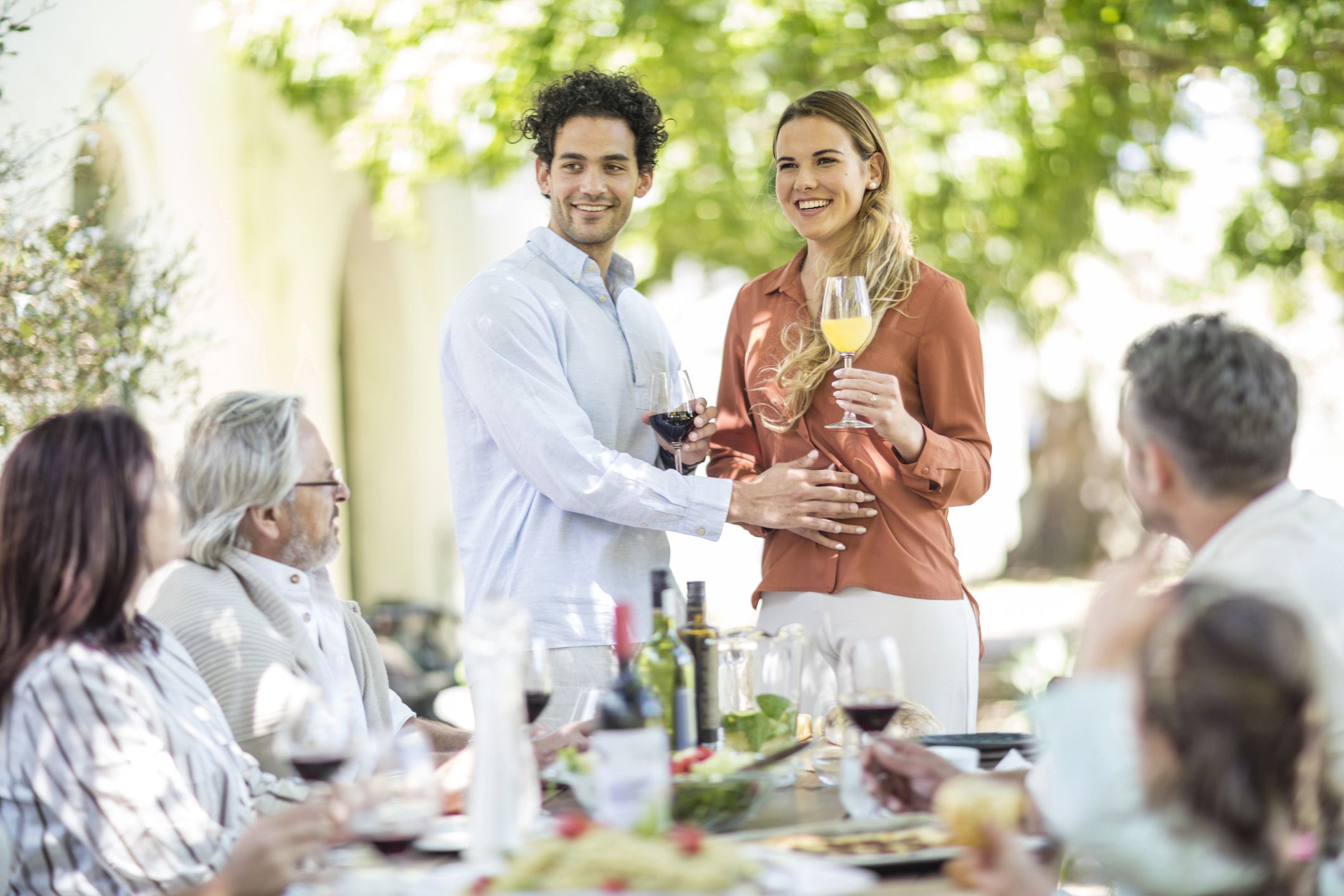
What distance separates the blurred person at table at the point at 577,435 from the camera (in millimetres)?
3256

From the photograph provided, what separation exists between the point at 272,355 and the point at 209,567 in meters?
4.92

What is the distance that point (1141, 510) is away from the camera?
2.00 meters

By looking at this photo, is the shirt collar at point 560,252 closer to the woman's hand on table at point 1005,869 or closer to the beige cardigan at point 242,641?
the beige cardigan at point 242,641

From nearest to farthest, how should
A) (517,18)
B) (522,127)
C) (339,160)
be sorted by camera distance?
(522,127)
(517,18)
(339,160)

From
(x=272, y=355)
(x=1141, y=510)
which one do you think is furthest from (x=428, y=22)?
(x=1141, y=510)

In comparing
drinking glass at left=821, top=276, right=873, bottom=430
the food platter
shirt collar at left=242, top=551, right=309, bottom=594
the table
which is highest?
drinking glass at left=821, top=276, right=873, bottom=430

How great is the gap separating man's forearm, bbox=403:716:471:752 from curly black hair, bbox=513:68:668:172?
4.85 feet

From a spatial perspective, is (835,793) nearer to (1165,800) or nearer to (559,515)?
(1165,800)

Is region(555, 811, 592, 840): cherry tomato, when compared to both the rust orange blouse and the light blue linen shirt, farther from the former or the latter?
the rust orange blouse

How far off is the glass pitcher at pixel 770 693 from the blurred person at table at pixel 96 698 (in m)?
0.84

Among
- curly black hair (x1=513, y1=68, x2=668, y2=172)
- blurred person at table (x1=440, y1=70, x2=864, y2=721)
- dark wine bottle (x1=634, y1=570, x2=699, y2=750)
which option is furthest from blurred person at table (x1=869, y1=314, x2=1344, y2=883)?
curly black hair (x1=513, y1=68, x2=668, y2=172)

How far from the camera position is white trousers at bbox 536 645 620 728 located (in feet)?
10.9

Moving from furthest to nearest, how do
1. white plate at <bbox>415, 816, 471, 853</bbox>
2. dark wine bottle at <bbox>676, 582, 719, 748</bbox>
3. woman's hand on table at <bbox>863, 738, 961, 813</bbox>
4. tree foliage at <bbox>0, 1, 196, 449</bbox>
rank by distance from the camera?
tree foliage at <bbox>0, 1, 196, 449</bbox>, dark wine bottle at <bbox>676, 582, 719, 748</bbox>, woman's hand on table at <bbox>863, 738, 961, 813</bbox>, white plate at <bbox>415, 816, 471, 853</bbox>

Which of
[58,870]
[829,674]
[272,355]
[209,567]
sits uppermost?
[272,355]
